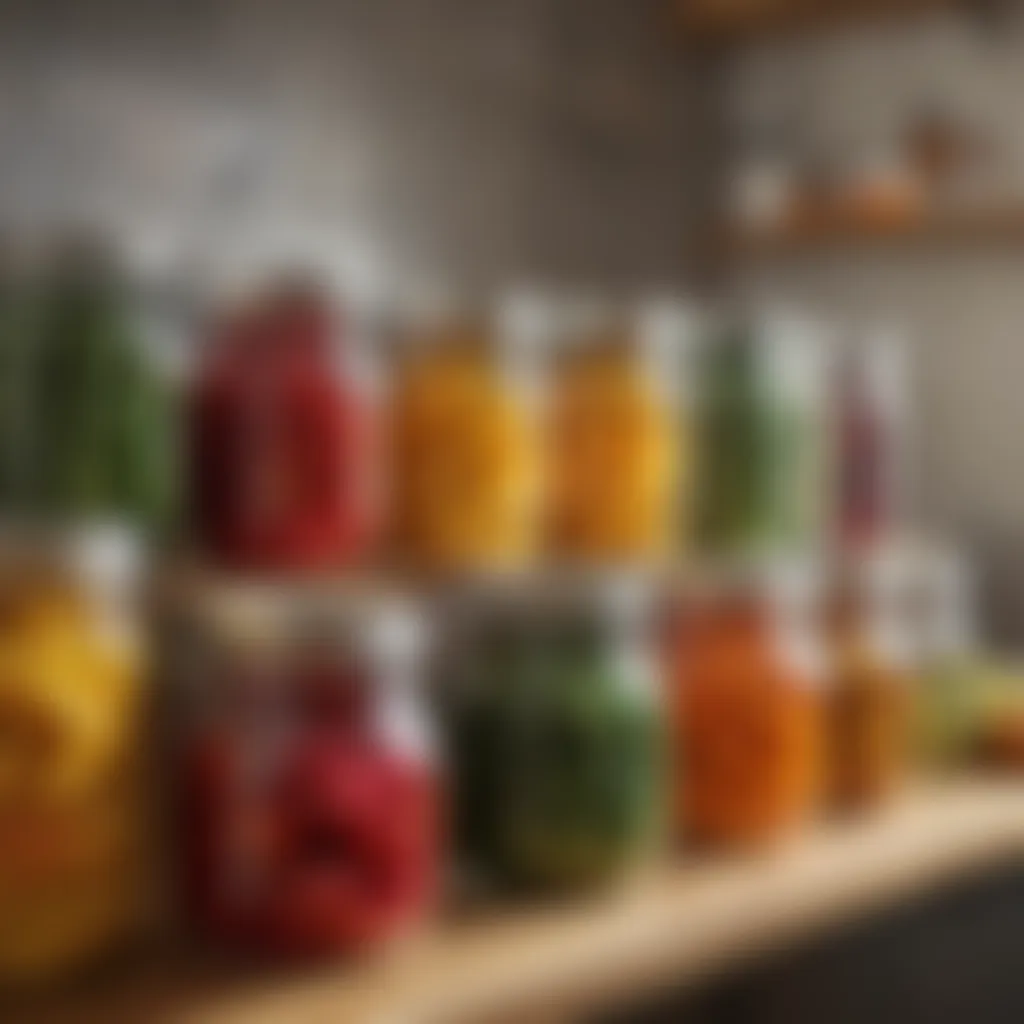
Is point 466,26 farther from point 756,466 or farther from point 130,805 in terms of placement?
point 130,805

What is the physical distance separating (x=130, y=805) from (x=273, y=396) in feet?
0.64

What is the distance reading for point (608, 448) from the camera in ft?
3.28

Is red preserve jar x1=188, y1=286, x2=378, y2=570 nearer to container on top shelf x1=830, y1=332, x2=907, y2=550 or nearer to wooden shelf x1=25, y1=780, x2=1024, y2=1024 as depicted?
wooden shelf x1=25, y1=780, x2=1024, y2=1024

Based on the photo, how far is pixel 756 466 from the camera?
107cm

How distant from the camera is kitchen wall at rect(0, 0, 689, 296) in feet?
3.40

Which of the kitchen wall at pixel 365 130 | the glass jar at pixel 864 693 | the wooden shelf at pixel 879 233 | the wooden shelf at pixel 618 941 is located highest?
the kitchen wall at pixel 365 130

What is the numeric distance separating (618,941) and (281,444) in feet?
0.91

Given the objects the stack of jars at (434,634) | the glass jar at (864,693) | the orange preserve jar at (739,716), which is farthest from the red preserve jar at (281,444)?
the glass jar at (864,693)

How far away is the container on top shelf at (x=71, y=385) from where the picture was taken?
79 centimetres

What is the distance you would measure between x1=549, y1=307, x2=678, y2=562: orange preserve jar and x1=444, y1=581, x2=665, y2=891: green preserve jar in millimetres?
57

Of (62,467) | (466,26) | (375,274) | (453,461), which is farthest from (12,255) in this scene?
(466,26)

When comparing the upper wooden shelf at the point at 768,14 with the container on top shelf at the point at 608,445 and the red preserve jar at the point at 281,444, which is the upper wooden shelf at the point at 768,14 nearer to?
the container on top shelf at the point at 608,445

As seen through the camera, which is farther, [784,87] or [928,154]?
[784,87]

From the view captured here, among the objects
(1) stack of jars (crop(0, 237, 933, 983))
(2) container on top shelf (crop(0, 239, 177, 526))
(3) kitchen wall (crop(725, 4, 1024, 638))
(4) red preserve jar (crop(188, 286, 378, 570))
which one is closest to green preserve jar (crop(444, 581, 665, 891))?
(1) stack of jars (crop(0, 237, 933, 983))
